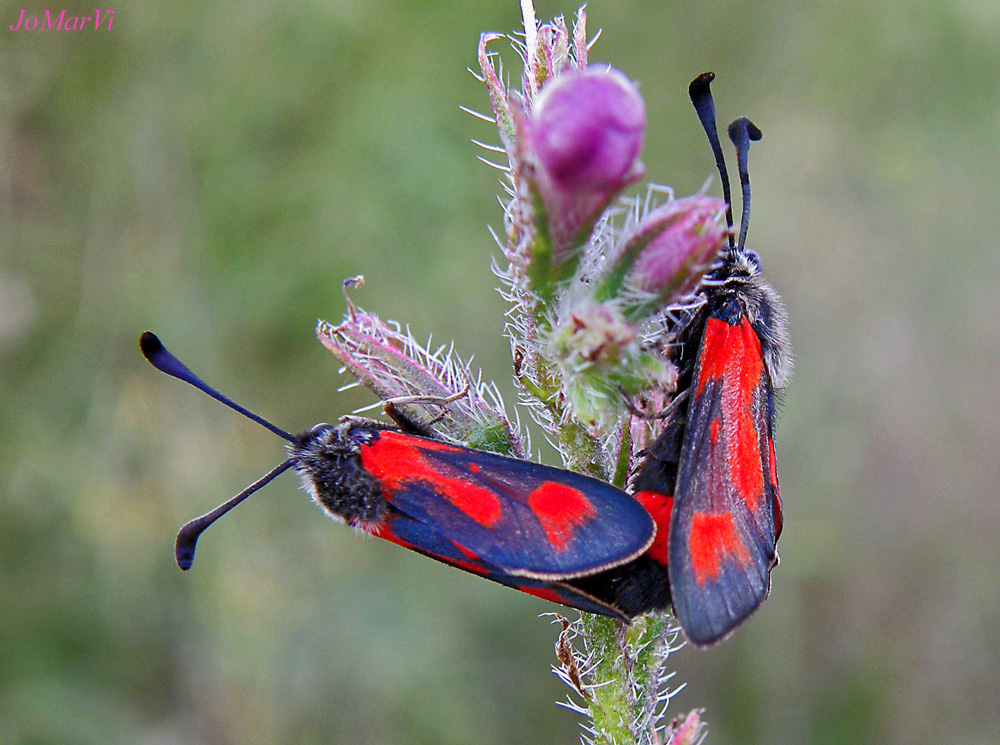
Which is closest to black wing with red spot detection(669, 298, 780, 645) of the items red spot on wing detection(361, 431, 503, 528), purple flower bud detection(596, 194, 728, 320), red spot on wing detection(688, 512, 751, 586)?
red spot on wing detection(688, 512, 751, 586)

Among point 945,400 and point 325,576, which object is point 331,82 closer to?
point 325,576

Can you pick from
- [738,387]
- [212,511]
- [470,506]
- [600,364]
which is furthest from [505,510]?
[212,511]

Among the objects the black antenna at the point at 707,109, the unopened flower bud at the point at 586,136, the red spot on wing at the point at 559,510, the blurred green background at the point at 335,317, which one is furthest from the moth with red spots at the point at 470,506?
the blurred green background at the point at 335,317

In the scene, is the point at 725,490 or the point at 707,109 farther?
the point at 707,109

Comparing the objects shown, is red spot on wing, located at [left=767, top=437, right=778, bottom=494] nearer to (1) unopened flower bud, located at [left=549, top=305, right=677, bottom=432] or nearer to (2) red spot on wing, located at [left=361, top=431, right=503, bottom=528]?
(1) unopened flower bud, located at [left=549, top=305, right=677, bottom=432]

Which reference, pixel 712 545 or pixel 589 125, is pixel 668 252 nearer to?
pixel 589 125

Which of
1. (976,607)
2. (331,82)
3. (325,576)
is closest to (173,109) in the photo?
(331,82)

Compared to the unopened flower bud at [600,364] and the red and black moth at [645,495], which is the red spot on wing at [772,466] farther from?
the unopened flower bud at [600,364]
